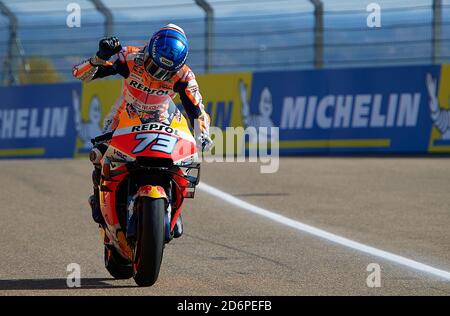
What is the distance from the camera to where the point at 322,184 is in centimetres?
1426

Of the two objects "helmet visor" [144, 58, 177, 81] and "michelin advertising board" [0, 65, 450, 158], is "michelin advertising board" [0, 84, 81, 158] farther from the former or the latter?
"helmet visor" [144, 58, 177, 81]

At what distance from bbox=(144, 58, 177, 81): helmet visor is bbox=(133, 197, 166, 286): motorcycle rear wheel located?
102cm

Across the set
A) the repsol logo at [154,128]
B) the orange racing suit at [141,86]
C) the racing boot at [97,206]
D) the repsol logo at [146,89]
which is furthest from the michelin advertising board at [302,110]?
the repsol logo at [154,128]

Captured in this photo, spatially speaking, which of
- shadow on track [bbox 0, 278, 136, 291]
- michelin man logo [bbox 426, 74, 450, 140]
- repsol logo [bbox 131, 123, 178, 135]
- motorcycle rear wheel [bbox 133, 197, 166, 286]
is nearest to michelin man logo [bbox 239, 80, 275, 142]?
michelin man logo [bbox 426, 74, 450, 140]

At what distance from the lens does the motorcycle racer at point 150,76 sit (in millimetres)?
7098

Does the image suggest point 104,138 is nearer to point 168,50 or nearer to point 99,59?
point 99,59

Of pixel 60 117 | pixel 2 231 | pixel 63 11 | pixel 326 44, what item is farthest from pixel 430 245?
pixel 63 11

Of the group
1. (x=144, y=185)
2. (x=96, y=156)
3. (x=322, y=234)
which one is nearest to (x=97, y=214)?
(x=96, y=156)

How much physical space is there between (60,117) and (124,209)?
46.7ft

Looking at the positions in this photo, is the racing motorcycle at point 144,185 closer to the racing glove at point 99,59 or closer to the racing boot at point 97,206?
the racing boot at point 97,206

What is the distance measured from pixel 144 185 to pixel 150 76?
0.91 m

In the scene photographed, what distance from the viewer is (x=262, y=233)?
→ 32.6ft

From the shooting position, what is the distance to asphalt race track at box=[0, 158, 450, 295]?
279 inches
